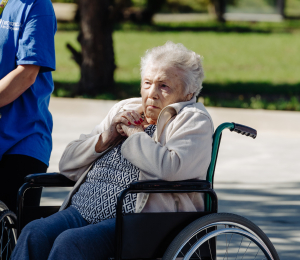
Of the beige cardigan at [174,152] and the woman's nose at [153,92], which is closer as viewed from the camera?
the beige cardigan at [174,152]

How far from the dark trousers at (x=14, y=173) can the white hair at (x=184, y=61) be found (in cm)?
77

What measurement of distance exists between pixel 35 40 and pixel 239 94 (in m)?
9.94

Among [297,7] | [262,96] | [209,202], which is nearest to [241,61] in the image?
[262,96]

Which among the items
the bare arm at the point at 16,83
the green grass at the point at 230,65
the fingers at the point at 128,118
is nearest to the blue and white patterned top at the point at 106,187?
the fingers at the point at 128,118

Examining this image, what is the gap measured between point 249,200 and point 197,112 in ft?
9.32

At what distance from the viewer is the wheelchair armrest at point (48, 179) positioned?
111 inches

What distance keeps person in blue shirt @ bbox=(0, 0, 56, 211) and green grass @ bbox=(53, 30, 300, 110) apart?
4.42m

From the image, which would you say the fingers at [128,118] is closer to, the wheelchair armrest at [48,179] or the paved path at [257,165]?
the wheelchair armrest at [48,179]

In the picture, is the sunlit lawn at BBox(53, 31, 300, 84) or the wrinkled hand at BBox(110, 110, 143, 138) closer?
the wrinkled hand at BBox(110, 110, 143, 138)

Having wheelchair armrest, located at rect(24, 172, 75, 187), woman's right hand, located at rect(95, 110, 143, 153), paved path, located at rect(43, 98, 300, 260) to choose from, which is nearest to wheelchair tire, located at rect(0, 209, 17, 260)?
wheelchair armrest, located at rect(24, 172, 75, 187)

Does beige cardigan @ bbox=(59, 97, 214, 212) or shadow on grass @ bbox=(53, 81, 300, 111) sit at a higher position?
beige cardigan @ bbox=(59, 97, 214, 212)

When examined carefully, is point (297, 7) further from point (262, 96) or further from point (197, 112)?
point (197, 112)

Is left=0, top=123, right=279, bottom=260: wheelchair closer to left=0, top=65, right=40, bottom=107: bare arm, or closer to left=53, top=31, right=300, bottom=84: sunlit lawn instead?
left=0, top=65, right=40, bottom=107: bare arm

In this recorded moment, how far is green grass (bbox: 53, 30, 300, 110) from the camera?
469 inches
